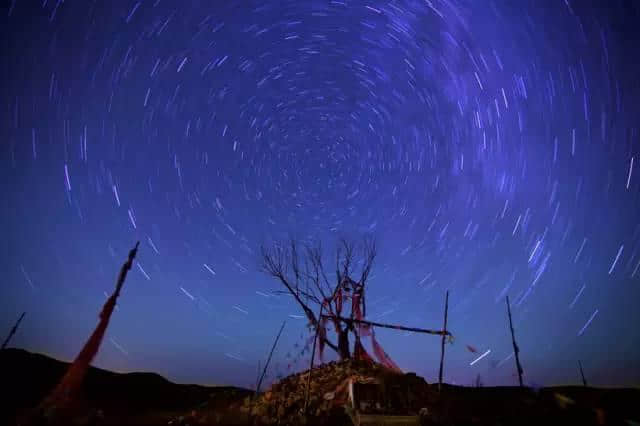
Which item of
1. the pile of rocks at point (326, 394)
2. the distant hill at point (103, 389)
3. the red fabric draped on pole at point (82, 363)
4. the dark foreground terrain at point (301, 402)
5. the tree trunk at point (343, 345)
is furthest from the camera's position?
the distant hill at point (103, 389)

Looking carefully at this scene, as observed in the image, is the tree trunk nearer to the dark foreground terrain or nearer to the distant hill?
the dark foreground terrain

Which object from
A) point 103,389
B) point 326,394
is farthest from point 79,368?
point 103,389

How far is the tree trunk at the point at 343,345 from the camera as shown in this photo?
24402 millimetres

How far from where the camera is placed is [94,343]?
14859mm

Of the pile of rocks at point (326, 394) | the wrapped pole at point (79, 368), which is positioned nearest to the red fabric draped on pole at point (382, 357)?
the pile of rocks at point (326, 394)

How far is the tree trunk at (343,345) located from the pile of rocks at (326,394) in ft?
4.15

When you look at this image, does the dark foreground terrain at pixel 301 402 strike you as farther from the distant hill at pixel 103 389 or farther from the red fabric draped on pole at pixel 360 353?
the red fabric draped on pole at pixel 360 353

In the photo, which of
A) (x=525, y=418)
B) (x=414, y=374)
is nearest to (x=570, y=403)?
(x=525, y=418)

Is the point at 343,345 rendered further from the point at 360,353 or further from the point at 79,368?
the point at 79,368

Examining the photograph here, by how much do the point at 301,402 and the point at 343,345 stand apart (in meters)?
6.74

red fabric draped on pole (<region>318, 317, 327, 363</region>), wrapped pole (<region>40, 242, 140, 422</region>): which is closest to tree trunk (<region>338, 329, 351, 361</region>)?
red fabric draped on pole (<region>318, 317, 327, 363</region>)

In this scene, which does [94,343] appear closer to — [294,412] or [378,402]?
[294,412]

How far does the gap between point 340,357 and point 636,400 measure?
731 inches

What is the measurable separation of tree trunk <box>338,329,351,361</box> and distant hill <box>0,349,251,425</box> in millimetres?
14962
